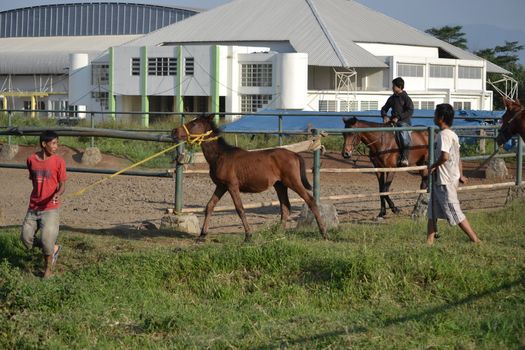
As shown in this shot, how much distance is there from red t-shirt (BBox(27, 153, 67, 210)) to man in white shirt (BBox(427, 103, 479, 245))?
4052 mm

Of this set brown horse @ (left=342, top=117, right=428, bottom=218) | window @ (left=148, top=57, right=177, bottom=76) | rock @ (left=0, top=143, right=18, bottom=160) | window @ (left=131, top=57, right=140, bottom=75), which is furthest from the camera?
window @ (left=131, top=57, right=140, bottom=75)

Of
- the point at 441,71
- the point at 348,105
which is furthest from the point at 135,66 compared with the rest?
the point at 441,71

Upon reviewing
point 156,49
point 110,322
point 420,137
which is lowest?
point 110,322

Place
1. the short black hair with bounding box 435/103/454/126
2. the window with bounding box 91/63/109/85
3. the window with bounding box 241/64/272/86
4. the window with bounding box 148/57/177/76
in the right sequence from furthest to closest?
the window with bounding box 91/63/109/85, the window with bounding box 148/57/177/76, the window with bounding box 241/64/272/86, the short black hair with bounding box 435/103/454/126

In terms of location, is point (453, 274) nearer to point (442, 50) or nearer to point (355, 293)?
point (355, 293)

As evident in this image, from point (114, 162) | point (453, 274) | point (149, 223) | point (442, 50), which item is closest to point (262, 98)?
point (442, 50)

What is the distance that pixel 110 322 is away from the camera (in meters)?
7.89

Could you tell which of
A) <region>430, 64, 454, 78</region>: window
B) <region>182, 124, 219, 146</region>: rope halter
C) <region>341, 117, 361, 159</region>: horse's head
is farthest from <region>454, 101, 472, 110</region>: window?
<region>182, 124, 219, 146</region>: rope halter

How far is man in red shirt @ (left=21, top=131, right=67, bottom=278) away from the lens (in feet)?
32.8

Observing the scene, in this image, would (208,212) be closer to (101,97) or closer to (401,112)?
(401,112)

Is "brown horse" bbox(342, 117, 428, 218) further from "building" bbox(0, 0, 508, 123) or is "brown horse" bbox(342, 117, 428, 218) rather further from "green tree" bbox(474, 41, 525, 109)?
"green tree" bbox(474, 41, 525, 109)

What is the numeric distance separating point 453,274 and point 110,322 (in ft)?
10.4

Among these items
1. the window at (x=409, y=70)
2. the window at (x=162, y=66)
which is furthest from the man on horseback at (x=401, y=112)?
the window at (x=409, y=70)

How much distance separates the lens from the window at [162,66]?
4841 cm
